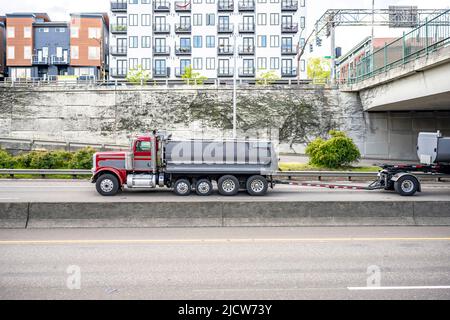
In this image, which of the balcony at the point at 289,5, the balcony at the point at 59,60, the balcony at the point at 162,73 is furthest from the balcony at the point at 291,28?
the balcony at the point at 59,60

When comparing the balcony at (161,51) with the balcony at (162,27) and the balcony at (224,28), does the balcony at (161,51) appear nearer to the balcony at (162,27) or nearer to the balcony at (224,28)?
the balcony at (162,27)

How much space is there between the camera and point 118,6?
248 ft

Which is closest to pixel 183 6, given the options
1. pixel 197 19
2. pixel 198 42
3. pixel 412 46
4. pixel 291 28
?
pixel 197 19

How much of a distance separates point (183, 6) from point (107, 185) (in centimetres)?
6277

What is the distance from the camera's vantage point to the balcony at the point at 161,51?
75500 millimetres

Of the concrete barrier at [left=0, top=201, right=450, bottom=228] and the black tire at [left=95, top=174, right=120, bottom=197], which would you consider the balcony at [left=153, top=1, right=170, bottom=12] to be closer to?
the black tire at [left=95, top=174, right=120, bottom=197]

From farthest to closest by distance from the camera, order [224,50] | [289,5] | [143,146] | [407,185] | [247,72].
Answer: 1. [247,72]
2. [224,50]
3. [289,5]
4. [407,185]
5. [143,146]

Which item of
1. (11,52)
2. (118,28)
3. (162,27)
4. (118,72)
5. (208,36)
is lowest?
(118,72)

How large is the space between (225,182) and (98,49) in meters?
67.3

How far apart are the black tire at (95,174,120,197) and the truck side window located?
1633mm

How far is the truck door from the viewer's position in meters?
18.8

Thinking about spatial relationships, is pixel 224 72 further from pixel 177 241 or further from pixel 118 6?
pixel 177 241

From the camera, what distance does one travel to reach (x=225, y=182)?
18703mm
